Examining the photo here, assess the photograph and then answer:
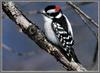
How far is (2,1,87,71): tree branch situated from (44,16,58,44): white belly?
3cm

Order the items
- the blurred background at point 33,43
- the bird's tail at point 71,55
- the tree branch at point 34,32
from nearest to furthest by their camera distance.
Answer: the tree branch at point 34,32
the bird's tail at point 71,55
the blurred background at point 33,43

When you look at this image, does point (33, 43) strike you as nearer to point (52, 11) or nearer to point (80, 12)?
point (52, 11)

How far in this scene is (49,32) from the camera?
56.4 inches

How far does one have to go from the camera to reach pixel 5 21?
1550 millimetres

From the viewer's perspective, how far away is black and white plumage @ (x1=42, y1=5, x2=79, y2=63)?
1.45 m

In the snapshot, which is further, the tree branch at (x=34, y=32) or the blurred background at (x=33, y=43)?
the blurred background at (x=33, y=43)

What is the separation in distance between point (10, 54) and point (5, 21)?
16cm

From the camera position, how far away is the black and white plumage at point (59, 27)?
1.45 metres

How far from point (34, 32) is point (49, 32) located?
127mm

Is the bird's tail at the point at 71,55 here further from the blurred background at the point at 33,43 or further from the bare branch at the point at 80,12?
the bare branch at the point at 80,12

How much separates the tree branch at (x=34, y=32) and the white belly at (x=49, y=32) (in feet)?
0.10

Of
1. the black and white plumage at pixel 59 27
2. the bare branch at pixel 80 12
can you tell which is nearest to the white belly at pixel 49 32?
the black and white plumage at pixel 59 27

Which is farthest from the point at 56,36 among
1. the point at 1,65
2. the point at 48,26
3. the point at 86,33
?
the point at 1,65

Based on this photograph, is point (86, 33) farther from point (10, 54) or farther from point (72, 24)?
point (10, 54)
